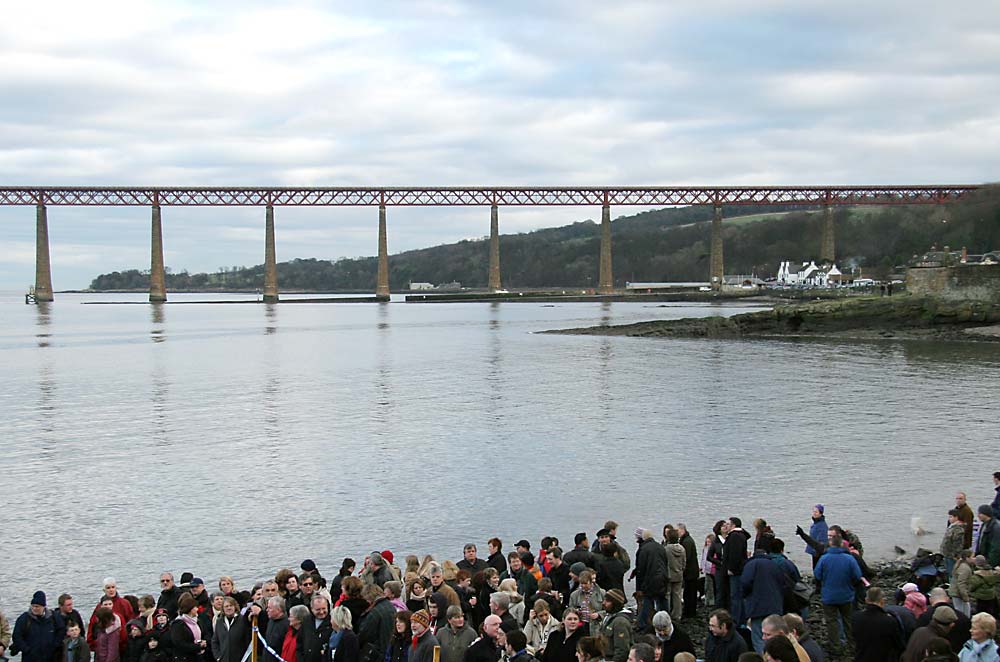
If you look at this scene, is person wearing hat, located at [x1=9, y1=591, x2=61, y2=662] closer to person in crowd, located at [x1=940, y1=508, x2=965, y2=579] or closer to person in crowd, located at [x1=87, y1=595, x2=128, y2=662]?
person in crowd, located at [x1=87, y1=595, x2=128, y2=662]

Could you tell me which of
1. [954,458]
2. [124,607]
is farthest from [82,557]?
[954,458]

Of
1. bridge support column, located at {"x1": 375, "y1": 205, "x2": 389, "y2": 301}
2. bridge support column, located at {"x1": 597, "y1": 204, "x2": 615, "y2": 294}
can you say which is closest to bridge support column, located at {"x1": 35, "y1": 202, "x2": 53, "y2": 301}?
bridge support column, located at {"x1": 375, "y1": 205, "x2": 389, "y2": 301}

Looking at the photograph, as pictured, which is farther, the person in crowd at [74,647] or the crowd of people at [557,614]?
the person in crowd at [74,647]

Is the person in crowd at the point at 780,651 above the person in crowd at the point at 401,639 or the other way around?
above

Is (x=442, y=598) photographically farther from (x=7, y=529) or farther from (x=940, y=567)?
(x=7, y=529)

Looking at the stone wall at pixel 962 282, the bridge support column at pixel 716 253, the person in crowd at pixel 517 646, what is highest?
the bridge support column at pixel 716 253

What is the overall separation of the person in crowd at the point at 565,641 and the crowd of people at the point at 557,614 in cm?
1

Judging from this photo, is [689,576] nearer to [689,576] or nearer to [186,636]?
[689,576]

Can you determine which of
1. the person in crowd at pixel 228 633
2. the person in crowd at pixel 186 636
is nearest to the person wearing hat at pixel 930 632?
the person in crowd at pixel 228 633

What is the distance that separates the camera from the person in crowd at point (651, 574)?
483 inches

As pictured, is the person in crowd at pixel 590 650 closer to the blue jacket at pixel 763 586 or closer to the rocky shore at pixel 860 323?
the blue jacket at pixel 763 586

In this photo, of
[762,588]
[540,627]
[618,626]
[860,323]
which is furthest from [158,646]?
[860,323]

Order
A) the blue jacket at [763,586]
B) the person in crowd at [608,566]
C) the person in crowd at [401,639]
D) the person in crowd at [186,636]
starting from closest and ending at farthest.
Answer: the person in crowd at [401,639] < the person in crowd at [186,636] < the blue jacket at [763,586] < the person in crowd at [608,566]

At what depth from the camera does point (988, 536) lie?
13.0 m
